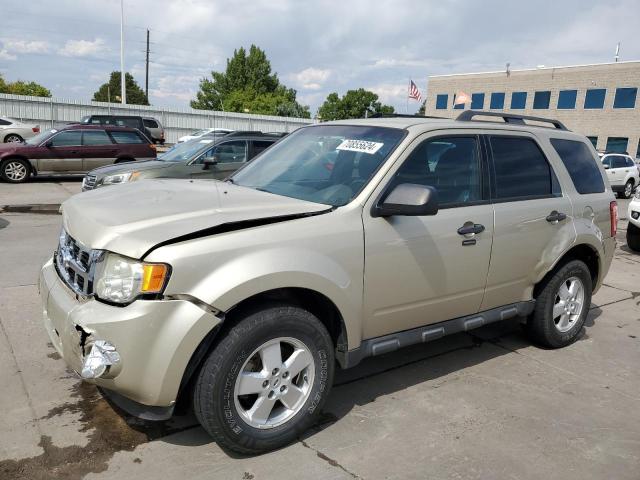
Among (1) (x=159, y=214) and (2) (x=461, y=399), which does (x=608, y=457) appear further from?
(1) (x=159, y=214)

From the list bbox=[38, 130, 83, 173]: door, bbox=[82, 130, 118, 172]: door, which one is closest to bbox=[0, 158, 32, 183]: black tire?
bbox=[38, 130, 83, 173]: door

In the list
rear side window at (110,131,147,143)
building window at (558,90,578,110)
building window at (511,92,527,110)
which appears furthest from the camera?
building window at (511,92,527,110)

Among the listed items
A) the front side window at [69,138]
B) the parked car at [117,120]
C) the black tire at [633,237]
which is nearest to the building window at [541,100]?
the parked car at [117,120]

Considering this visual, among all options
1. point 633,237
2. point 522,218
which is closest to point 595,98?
point 633,237

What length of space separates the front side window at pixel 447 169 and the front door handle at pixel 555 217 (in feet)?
2.57

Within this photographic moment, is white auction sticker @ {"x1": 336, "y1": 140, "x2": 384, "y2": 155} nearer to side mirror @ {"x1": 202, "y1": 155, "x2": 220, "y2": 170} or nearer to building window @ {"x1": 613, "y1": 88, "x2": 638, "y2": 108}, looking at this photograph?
side mirror @ {"x1": 202, "y1": 155, "x2": 220, "y2": 170}

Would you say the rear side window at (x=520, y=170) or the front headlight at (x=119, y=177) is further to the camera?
the front headlight at (x=119, y=177)

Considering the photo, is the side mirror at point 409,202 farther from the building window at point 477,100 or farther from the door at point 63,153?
the building window at point 477,100

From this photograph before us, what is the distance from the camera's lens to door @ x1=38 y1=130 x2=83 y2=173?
15.0 meters

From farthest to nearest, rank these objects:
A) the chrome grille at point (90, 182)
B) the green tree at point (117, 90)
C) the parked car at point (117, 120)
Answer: the green tree at point (117, 90), the parked car at point (117, 120), the chrome grille at point (90, 182)

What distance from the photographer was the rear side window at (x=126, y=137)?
52.0 feet

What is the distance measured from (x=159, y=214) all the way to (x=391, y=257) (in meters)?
1.37

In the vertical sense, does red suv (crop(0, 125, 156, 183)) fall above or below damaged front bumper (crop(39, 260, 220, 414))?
above

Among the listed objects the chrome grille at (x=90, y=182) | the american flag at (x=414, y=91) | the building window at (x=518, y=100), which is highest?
the building window at (x=518, y=100)
